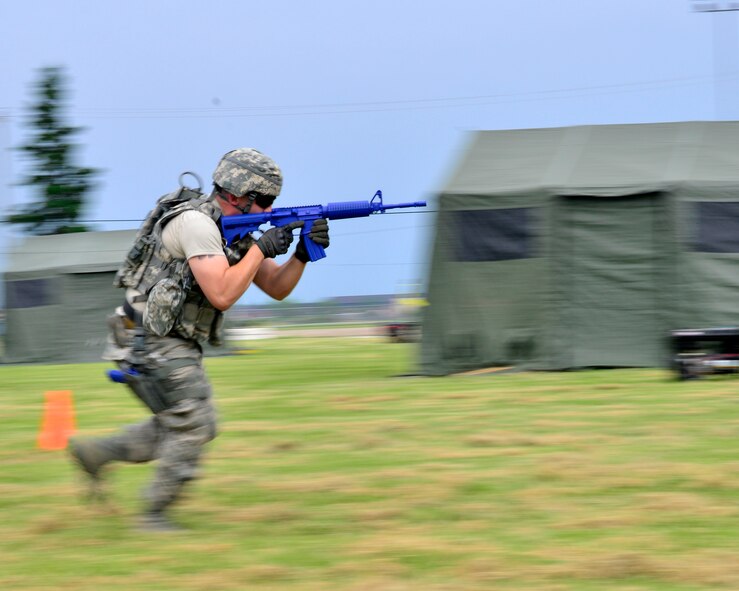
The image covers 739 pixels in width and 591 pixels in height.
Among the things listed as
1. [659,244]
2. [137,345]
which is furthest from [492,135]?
[137,345]

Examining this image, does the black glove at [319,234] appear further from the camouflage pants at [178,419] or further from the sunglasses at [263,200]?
the camouflage pants at [178,419]

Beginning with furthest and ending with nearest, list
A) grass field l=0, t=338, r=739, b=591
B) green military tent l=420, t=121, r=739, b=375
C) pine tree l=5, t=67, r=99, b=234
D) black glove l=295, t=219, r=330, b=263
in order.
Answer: pine tree l=5, t=67, r=99, b=234 → green military tent l=420, t=121, r=739, b=375 → black glove l=295, t=219, r=330, b=263 → grass field l=0, t=338, r=739, b=591

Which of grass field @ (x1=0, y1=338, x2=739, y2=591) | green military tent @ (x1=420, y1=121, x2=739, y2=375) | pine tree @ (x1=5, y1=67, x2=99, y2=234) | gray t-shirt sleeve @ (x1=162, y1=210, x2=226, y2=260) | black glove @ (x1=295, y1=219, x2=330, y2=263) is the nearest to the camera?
grass field @ (x1=0, y1=338, x2=739, y2=591)

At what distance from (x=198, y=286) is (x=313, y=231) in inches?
27.9

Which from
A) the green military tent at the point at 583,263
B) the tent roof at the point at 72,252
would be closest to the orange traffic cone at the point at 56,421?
the green military tent at the point at 583,263

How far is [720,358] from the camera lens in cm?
1184

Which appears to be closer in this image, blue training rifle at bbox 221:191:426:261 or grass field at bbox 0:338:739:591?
grass field at bbox 0:338:739:591

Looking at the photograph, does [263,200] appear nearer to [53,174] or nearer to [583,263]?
[583,263]

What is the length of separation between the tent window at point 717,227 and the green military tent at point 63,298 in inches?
420

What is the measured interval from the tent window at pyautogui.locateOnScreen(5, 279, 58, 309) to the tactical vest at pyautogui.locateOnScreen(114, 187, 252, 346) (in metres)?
15.8

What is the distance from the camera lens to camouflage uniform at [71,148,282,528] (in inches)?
208

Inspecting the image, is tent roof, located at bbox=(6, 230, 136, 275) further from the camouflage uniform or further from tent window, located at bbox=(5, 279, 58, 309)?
the camouflage uniform

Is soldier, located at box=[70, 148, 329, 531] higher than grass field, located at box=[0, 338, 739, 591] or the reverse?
higher

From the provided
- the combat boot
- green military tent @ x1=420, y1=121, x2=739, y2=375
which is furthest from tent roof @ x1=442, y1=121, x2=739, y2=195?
the combat boot
